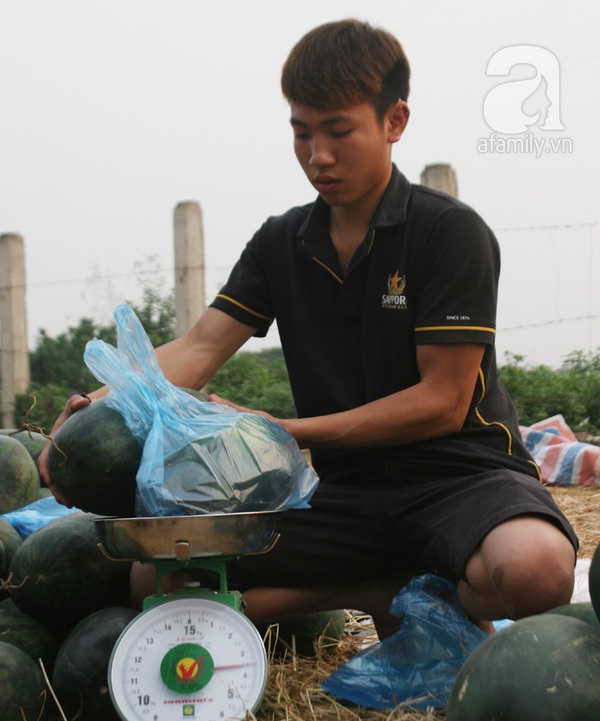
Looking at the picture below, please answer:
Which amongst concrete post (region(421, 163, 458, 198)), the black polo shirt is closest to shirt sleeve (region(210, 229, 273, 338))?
the black polo shirt

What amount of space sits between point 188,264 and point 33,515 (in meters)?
4.44

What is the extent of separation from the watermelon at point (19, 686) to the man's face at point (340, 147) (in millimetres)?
1581

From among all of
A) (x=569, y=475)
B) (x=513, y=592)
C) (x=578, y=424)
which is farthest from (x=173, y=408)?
(x=578, y=424)

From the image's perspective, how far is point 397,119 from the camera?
3.16m

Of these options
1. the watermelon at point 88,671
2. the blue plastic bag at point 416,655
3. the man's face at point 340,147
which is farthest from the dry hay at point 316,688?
the man's face at point 340,147

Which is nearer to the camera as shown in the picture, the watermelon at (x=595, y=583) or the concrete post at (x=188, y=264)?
the watermelon at (x=595, y=583)

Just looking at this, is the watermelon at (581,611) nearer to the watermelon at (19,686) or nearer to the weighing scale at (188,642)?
the weighing scale at (188,642)

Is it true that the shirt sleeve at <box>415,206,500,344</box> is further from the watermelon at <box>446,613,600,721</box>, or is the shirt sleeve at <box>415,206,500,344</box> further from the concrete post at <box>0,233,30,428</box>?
the concrete post at <box>0,233,30,428</box>

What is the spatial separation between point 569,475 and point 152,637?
175 inches

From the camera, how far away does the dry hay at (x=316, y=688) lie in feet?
9.00

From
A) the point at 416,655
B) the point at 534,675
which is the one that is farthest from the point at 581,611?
the point at 416,655

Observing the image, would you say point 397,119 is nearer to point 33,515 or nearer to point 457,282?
point 457,282

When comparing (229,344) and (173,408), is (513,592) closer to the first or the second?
(173,408)

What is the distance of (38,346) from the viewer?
1022 centimetres
